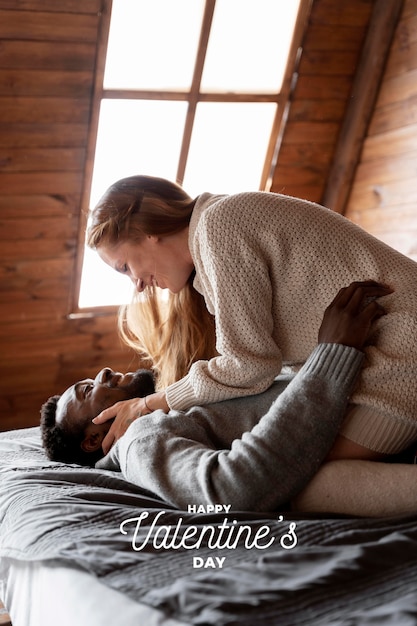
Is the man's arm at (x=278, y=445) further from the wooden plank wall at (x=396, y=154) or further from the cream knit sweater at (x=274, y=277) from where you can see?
the wooden plank wall at (x=396, y=154)

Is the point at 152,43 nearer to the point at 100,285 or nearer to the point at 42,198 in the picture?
the point at 42,198

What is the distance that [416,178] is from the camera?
302 cm

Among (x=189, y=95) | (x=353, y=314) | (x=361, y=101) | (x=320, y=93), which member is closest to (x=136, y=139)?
(x=189, y=95)

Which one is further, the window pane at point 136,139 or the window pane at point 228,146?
the window pane at point 228,146

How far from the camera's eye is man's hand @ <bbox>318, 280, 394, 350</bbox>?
1.54 m

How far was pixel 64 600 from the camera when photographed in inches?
46.6

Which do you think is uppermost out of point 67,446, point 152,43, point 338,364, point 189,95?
point 152,43

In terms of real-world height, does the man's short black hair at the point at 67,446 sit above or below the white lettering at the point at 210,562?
below

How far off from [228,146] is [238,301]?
5.29 ft

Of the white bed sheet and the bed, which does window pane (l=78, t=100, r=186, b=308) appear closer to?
the bed

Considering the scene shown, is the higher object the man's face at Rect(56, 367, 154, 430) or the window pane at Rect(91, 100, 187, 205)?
the window pane at Rect(91, 100, 187, 205)

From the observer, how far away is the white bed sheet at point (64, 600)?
1051 millimetres

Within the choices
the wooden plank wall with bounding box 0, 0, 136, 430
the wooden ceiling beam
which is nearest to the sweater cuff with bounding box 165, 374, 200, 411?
the wooden plank wall with bounding box 0, 0, 136, 430

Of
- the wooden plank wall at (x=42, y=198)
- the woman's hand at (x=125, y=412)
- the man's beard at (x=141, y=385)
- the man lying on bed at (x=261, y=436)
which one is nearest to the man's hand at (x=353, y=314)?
the man lying on bed at (x=261, y=436)
